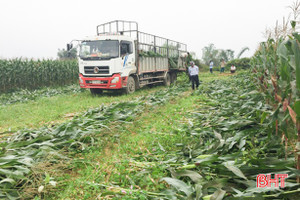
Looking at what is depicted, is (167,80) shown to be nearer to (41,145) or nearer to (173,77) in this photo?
(173,77)

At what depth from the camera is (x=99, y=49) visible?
33.5ft

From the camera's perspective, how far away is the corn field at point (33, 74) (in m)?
14.5

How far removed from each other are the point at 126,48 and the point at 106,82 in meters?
1.88

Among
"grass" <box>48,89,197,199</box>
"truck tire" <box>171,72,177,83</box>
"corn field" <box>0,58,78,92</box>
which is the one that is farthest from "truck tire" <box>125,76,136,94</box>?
"corn field" <box>0,58,78,92</box>

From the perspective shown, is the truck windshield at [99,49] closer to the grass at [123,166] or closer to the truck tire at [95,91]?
the truck tire at [95,91]

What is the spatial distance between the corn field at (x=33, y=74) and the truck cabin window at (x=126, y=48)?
891 cm

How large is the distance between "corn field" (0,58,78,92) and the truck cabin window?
29.2 ft

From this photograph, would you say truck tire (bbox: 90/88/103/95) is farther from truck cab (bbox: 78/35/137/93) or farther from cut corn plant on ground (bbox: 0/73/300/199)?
cut corn plant on ground (bbox: 0/73/300/199)

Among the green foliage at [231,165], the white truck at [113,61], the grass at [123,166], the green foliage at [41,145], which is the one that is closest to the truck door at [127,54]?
the white truck at [113,61]

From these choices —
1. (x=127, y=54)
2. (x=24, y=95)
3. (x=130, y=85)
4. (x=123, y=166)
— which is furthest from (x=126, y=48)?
(x=123, y=166)

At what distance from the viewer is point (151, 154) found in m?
3.49

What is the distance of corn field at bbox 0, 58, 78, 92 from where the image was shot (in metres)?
14.5

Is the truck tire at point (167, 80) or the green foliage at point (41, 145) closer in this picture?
the green foliage at point (41, 145)

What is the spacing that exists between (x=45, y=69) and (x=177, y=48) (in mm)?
10109
